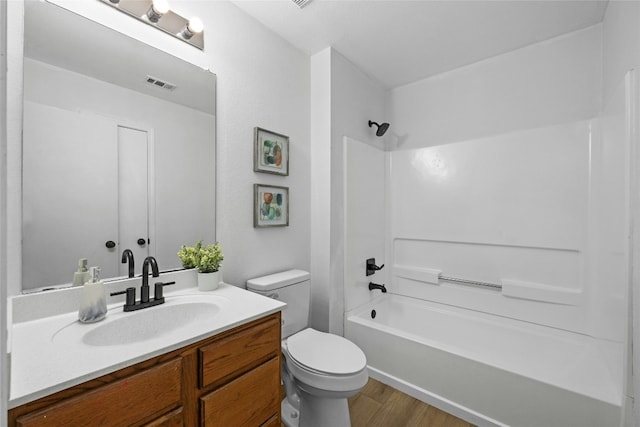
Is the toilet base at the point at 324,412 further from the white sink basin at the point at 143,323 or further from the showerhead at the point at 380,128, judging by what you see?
the showerhead at the point at 380,128

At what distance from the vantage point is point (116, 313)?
1123 millimetres

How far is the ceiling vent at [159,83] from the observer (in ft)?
4.49

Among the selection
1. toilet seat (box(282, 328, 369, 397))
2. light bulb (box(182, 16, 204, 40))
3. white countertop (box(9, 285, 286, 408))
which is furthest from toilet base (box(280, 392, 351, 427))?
light bulb (box(182, 16, 204, 40))

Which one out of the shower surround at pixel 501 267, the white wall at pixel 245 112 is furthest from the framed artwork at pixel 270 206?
the shower surround at pixel 501 267

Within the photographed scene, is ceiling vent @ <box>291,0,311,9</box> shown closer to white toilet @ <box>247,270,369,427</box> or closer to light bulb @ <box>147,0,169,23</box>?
light bulb @ <box>147,0,169,23</box>

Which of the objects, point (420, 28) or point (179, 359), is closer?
point (179, 359)

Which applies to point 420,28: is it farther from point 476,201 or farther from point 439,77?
point 476,201

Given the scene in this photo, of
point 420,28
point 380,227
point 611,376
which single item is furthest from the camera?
point 380,227

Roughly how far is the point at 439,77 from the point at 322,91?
1176mm

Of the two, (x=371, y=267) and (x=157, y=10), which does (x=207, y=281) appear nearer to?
(x=157, y=10)

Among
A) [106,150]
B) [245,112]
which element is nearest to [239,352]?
[106,150]

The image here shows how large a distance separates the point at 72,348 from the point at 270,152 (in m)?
1.41

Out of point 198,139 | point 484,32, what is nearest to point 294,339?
point 198,139

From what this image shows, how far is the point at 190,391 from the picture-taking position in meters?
0.93
